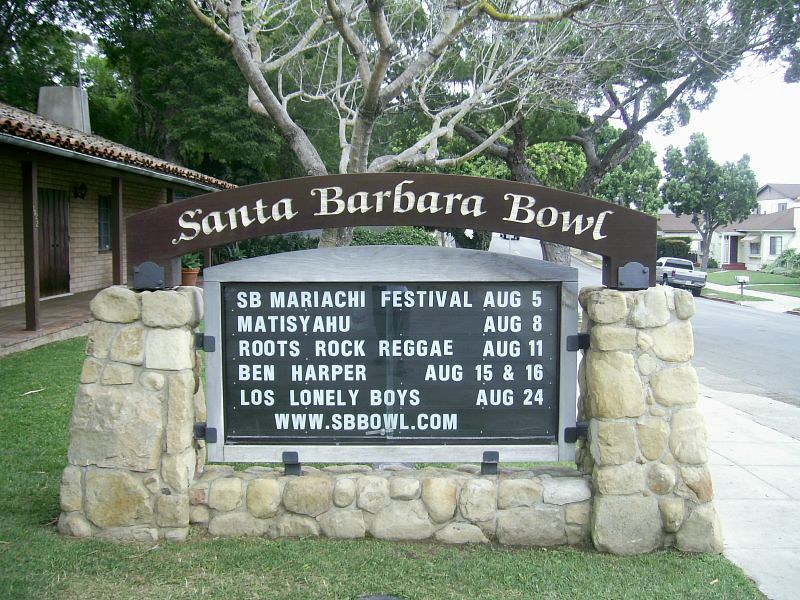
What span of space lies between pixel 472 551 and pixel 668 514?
111 centimetres

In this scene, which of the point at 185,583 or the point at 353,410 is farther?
the point at 353,410

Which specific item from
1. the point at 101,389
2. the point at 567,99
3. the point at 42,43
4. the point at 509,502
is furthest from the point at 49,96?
the point at 509,502

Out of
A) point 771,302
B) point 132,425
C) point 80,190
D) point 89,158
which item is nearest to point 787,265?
point 771,302

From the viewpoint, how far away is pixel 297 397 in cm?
444

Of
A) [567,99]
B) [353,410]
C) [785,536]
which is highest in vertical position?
[567,99]

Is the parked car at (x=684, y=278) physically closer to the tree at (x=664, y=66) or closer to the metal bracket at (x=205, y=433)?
the tree at (x=664, y=66)

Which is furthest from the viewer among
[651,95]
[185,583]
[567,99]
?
[651,95]

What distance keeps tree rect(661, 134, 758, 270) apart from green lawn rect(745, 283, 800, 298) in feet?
45.9

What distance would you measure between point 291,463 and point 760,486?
369cm

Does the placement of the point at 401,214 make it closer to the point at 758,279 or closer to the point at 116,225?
the point at 116,225

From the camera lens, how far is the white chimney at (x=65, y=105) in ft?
64.4

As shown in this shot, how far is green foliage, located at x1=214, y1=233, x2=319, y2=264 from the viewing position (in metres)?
22.3

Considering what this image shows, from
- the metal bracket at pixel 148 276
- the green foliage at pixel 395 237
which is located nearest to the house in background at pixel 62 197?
the metal bracket at pixel 148 276

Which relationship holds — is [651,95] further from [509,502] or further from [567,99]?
[509,502]
